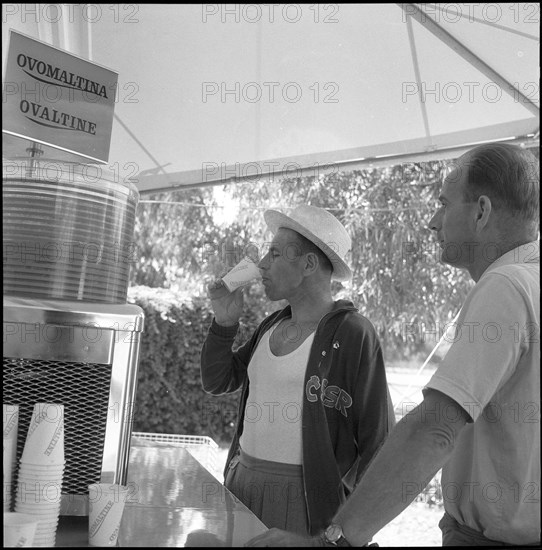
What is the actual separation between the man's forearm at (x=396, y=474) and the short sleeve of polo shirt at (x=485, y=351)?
0.06m

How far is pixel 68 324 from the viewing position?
130cm

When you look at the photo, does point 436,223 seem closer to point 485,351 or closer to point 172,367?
point 485,351

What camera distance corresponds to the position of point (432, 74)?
2.95 meters

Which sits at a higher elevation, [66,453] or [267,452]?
[66,453]

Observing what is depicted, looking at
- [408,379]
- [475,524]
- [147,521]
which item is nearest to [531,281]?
[475,524]

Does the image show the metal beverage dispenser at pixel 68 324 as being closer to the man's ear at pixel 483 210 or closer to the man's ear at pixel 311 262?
the man's ear at pixel 483 210

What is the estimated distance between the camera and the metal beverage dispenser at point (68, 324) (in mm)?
1296

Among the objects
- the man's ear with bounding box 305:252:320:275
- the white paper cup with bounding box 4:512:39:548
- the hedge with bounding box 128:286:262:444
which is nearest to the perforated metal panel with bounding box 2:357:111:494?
the white paper cup with bounding box 4:512:39:548

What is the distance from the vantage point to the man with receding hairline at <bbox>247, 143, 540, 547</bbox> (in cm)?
115

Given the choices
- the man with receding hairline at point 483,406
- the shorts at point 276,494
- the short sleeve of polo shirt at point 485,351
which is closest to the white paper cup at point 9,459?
the man with receding hairline at point 483,406

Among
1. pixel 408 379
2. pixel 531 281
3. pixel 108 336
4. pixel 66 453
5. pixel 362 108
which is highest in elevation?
pixel 362 108

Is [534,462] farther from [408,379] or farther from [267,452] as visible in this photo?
[408,379]

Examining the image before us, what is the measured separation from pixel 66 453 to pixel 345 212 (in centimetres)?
796

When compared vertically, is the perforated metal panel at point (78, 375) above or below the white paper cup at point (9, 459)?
above
